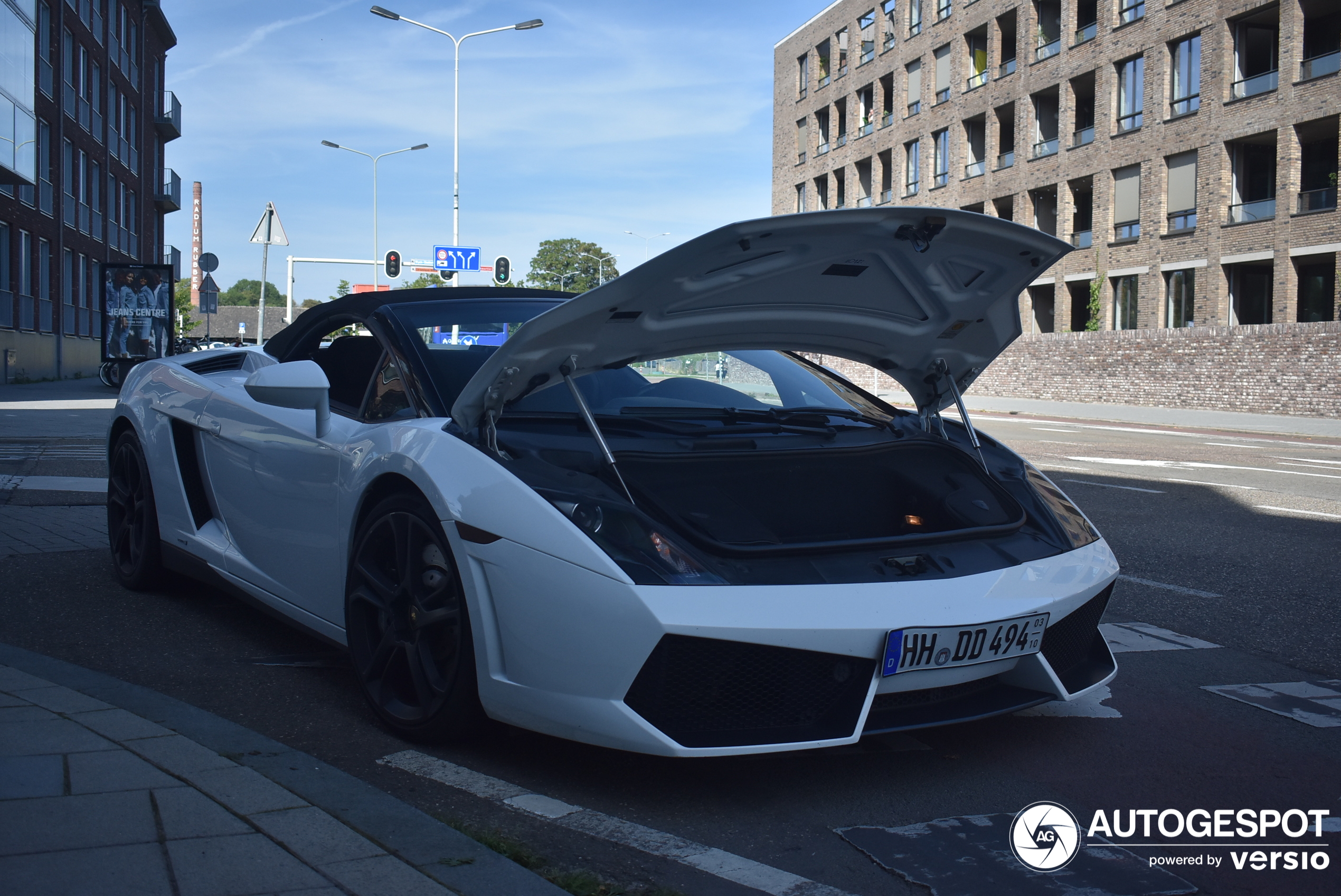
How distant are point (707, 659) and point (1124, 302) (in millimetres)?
33030

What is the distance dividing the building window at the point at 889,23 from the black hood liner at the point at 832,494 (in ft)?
143

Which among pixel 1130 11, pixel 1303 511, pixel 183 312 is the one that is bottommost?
pixel 1303 511

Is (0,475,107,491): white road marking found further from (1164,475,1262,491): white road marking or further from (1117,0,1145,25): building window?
(1117,0,1145,25): building window

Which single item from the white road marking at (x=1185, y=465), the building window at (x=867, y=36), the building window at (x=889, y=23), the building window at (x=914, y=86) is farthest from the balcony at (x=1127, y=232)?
the white road marking at (x=1185, y=465)

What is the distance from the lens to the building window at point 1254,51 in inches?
1111

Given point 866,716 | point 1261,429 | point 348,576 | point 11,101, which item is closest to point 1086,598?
point 866,716

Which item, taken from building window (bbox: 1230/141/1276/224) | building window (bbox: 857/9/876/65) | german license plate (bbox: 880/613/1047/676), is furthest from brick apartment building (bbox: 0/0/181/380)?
building window (bbox: 857/9/876/65)

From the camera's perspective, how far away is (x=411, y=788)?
108 inches

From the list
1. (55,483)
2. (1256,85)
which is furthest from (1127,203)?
(55,483)

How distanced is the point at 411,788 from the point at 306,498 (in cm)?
115

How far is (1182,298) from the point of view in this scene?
30.7m

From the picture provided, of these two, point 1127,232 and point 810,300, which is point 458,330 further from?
point 1127,232

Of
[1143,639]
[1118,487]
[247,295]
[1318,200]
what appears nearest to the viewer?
[1143,639]

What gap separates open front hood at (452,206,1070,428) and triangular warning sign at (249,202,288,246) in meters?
18.4
